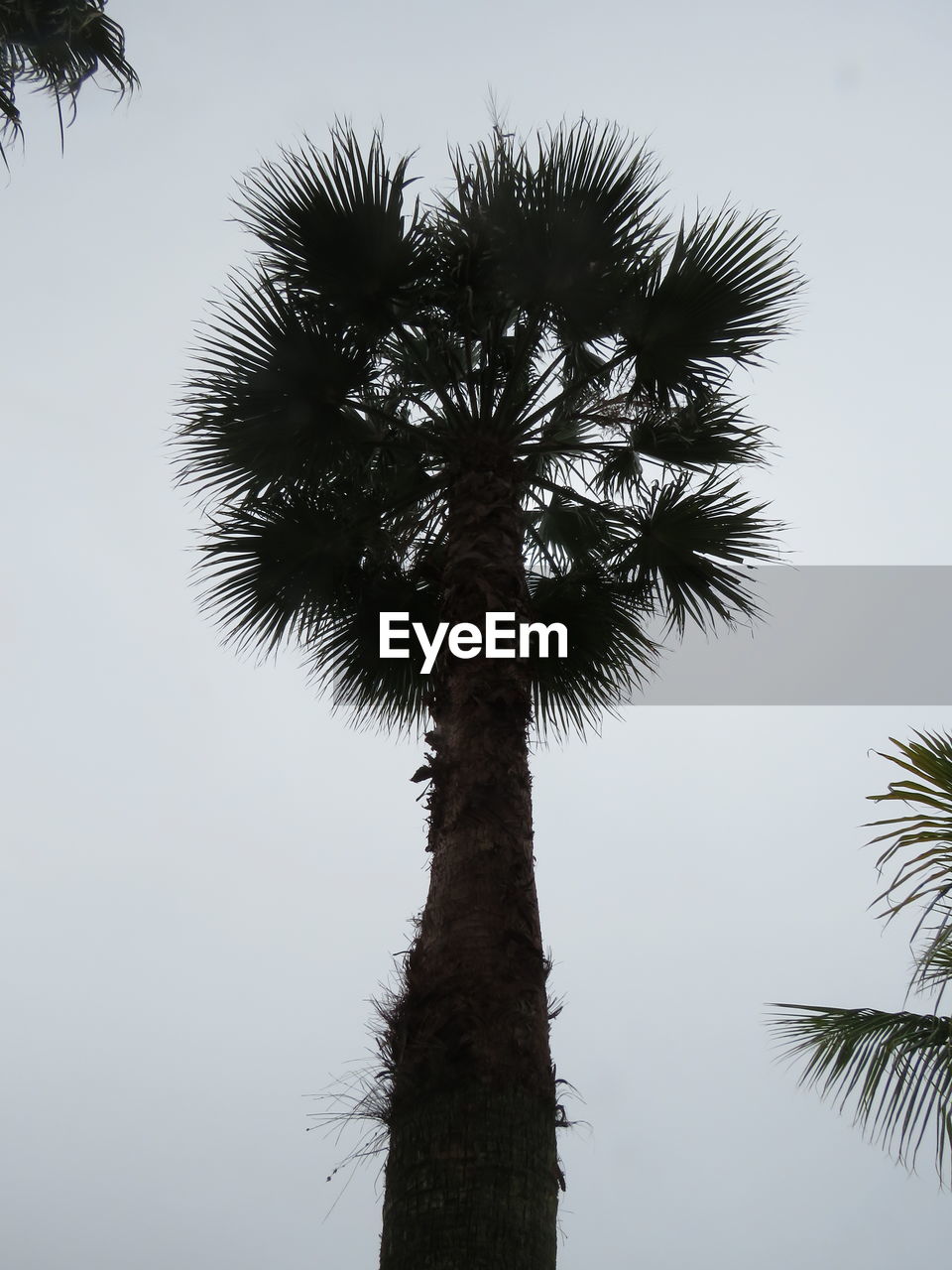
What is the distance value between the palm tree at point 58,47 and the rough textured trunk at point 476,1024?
4.74 metres

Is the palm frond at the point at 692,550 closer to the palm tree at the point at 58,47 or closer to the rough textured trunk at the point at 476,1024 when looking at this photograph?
the rough textured trunk at the point at 476,1024

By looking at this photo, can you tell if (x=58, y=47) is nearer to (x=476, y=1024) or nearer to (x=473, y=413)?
(x=473, y=413)

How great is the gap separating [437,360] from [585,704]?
8.57ft

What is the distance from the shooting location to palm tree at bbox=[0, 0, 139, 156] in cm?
745

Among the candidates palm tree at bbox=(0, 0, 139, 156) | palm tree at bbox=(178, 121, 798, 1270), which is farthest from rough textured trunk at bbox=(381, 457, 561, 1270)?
palm tree at bbox=(0, 0, 139, 156)

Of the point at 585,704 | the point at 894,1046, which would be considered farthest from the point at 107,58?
the point at 894,1046

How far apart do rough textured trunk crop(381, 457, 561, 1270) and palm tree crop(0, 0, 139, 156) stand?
4738mm

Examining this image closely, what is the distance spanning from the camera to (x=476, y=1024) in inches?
180

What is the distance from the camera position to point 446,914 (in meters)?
5.02

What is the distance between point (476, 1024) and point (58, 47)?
22.7 feet

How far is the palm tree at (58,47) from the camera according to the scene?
7.45 metres

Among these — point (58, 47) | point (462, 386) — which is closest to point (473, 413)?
point (462, 386)

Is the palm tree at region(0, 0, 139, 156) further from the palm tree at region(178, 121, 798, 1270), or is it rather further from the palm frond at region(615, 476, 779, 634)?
the palm frond at region(615, 476, 779, 634)

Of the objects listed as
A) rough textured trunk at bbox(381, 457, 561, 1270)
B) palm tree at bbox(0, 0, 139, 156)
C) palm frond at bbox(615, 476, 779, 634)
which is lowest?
rough textured trunk at bbox(381, 457, 561, 1270)
